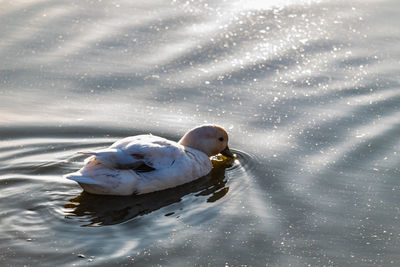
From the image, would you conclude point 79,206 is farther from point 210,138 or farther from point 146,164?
point 210,138

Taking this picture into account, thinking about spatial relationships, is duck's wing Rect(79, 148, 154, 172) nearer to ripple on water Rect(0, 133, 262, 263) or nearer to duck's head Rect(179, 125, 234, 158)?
ripple on water Rect(0, 133, 262, 263)

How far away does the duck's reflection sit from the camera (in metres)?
6.28

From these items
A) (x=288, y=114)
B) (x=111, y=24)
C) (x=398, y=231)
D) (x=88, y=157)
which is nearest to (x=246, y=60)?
(x=288, y=114)

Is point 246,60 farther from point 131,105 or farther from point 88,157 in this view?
point 88,157

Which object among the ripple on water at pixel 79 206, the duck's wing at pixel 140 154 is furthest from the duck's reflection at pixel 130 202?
the duck's wing at pixel 140 154

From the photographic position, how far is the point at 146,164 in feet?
22.7

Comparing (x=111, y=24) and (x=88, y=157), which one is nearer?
(x=88, y=157)

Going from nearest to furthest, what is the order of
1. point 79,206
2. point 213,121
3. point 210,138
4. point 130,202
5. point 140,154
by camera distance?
1. point 79,206
2. point 130,202
3. point 140,154
4. point 210,138
5. point 213,121

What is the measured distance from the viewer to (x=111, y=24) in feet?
31.2

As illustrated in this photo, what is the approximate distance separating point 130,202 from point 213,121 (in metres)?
1.66

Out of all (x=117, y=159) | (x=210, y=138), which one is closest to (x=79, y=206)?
(x=117, y=159)

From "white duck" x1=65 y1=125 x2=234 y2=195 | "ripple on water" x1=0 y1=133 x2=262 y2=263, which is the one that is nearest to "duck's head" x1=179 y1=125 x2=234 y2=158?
"white duck" x1=65 y1=125 x2=234 y2=195

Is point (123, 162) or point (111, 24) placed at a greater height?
point (111, 24)

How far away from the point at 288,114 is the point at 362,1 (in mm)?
3193
